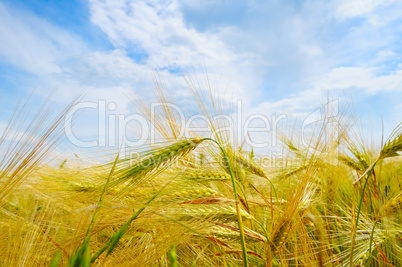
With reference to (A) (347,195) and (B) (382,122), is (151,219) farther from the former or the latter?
(B) (382,122)

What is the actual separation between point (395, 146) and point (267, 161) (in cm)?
80

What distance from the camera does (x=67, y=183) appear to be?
4.79 feet

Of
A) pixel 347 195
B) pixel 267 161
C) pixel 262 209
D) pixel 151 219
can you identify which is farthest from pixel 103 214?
pixel 347 195

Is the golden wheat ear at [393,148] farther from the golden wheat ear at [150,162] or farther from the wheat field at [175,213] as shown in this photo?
the golden wheat ear at [150,162]

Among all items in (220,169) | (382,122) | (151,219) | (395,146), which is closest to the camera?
(151,219)

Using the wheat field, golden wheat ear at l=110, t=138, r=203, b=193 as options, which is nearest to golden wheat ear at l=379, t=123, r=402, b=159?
the wheat field

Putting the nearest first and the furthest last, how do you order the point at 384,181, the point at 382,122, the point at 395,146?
the point at 395,146 < the point at 382,122 < the point at 384,181

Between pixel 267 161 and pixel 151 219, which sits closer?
pixel 151 219

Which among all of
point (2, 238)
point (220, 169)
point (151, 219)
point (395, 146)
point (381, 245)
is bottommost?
point (381, 245)

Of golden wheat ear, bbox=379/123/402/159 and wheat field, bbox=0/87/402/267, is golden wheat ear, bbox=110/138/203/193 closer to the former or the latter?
wheat field, bbox=0/87/402/267

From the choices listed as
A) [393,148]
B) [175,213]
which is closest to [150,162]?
[175,213]

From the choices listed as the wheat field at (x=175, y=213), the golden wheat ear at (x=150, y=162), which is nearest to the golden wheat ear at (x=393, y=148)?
the wheat field at (x=175, y=213)

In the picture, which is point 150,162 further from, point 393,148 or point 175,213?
point 393,148

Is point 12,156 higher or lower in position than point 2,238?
higher
